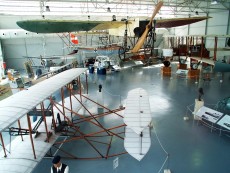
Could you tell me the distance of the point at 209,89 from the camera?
11812 mm

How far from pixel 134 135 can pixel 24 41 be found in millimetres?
21820

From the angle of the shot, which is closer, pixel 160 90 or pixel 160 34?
pixel 160 90

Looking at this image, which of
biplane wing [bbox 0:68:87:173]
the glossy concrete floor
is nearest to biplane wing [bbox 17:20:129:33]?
biplane wing [bbox 0:68:87:173]

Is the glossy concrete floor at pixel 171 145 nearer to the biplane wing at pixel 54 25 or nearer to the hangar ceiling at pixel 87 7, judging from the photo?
the biplane wing at pixel 54 25

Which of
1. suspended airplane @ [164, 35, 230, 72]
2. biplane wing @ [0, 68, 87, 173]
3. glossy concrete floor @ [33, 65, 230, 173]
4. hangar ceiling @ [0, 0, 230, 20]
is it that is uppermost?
hangar ceiling @ [0, 0, 230, 20]

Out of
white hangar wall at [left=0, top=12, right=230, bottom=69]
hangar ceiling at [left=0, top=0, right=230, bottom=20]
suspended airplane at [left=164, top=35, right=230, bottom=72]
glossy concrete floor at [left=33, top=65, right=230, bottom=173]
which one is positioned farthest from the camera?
white hangar wall at [left=0, top=12, right=230, bottom=69]

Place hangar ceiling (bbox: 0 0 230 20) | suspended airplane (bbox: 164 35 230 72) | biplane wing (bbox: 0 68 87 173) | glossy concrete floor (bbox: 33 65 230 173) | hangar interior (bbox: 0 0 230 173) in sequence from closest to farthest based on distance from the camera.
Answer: biplane wing (bbox: 0 68 87 173), glossy concrete floor (bbox: 33 65 230 173), hangar interior (bbox: 0 0 230 173), suspended airplane (bbox: 164 35 230 72), hangar ceiling (bbox: 0 0 230 20)

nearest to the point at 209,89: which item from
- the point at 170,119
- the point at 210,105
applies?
the point at 210,105

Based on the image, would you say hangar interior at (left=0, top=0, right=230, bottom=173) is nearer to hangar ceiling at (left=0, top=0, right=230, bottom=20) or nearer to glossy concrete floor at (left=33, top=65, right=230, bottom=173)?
glossy concrete floor at (left=33, top=65, right=230, bottom=173)

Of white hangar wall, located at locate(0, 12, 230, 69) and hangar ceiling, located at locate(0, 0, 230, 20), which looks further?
white hangar wall, located at locate(0, 12, 230, 69)

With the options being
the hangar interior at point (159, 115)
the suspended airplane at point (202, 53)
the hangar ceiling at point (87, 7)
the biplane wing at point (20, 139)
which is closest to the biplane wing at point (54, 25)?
the hangar interior at point (159, 115)

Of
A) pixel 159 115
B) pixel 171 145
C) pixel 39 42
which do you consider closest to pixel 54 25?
pixel 159 115

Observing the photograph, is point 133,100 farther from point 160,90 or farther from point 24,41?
point 24,41

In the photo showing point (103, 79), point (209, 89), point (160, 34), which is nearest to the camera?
point (209, 89)
